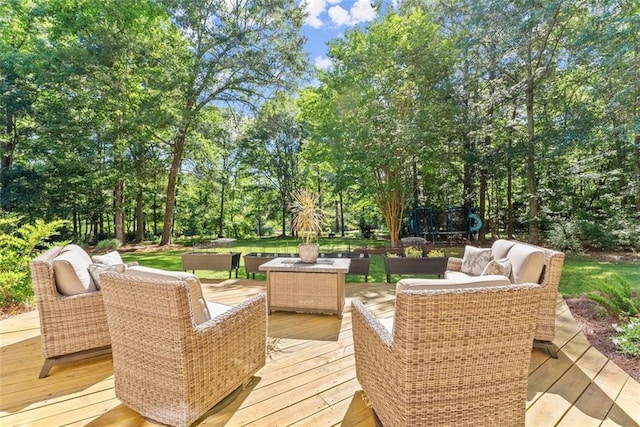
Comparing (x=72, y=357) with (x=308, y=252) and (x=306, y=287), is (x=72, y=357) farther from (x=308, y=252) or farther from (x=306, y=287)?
(x=308, y=252)

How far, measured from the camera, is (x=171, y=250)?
34.6 ft

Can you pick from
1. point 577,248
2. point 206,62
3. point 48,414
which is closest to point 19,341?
point 48,414

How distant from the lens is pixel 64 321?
2.33 m

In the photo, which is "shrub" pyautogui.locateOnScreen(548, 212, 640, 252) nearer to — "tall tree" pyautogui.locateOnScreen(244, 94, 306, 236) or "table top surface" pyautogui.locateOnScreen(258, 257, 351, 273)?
"table top surface" pyautogui.locateOnScreen(258, 257, 351, 273)

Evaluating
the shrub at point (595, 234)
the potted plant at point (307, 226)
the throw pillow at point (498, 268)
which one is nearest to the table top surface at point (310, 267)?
the potted plant at point (307, 226)

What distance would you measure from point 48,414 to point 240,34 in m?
11.1

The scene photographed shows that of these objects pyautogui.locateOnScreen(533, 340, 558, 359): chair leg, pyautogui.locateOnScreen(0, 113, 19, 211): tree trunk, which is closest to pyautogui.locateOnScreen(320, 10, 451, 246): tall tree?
pyautogui.locateOnScreen(533, 340, 558, 359): chair leg

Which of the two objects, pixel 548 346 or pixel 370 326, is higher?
pixel 370 326

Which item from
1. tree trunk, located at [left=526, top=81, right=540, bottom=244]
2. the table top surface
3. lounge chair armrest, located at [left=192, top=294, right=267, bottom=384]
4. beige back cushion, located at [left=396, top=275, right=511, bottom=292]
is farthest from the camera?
tree trunk, located at [left=526, top=81, right=540, bottom=244]

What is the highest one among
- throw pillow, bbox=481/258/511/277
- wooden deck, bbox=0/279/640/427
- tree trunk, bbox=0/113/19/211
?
tree trunk, bbox=0/113/19/211

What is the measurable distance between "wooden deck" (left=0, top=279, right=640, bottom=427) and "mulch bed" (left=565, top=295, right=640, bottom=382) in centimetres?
8

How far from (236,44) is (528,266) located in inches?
433

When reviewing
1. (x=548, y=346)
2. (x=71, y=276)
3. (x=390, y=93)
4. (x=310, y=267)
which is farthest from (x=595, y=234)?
(x=71, y=276)

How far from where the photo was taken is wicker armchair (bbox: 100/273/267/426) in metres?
1.58
